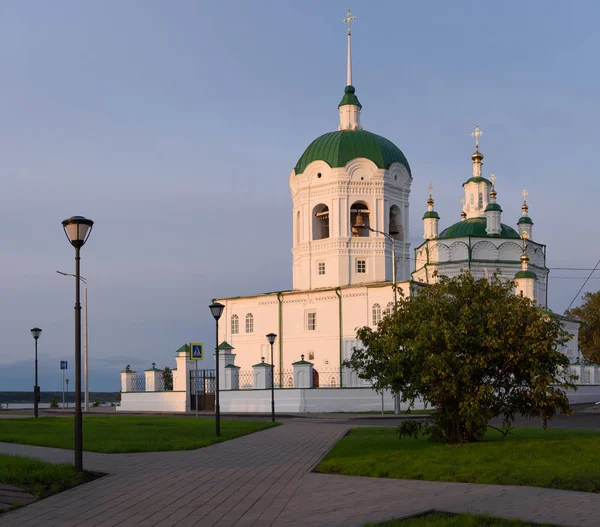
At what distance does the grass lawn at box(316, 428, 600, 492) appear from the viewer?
11.6 meters

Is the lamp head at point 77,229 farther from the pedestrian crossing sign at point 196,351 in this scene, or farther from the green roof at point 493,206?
the green roof at point 493,206

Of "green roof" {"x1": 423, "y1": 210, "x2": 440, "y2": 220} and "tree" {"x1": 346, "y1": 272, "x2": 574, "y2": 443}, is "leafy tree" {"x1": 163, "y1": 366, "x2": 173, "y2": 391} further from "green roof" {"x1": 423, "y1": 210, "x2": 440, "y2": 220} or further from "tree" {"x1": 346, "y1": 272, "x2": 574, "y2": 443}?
"tree" {"x1": 346, "y1": 272, "x2": 574, "y2": 443}

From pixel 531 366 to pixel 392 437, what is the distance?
430cm

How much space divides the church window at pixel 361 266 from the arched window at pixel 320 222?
2.83m

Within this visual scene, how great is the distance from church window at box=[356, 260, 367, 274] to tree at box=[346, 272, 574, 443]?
28.9 meters

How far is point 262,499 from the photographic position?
10.4m

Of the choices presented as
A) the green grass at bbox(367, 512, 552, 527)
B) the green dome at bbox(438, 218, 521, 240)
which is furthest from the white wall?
the green grass at bbox(367, 512, 552, 527)

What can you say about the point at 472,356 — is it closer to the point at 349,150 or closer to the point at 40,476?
the point at 40,476

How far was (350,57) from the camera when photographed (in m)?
51.9

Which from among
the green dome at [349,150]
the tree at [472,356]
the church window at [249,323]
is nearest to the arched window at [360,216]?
the green dome at [349,150]

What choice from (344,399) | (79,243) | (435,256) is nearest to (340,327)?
(344,399)

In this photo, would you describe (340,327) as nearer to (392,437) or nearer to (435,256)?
(435,256)

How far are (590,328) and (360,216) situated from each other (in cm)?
3365

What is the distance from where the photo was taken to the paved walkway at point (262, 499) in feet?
29.6
